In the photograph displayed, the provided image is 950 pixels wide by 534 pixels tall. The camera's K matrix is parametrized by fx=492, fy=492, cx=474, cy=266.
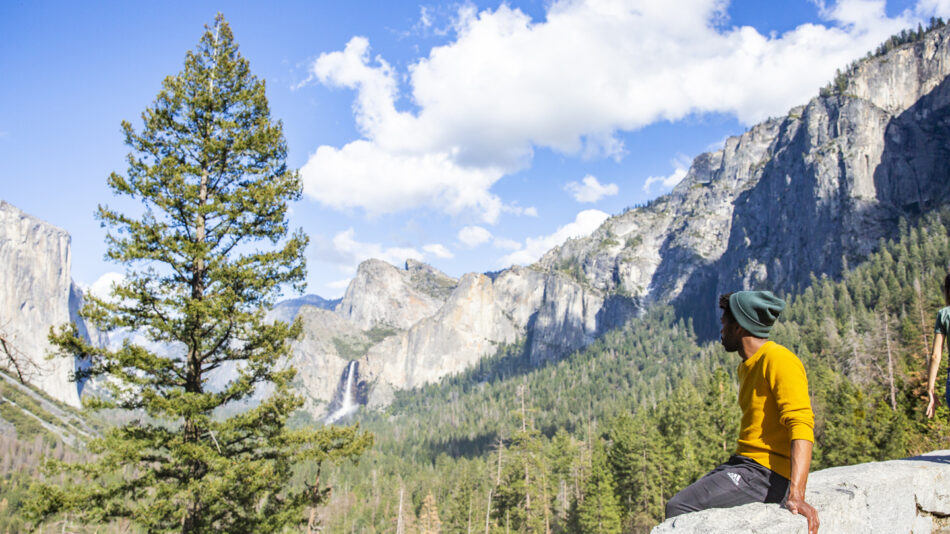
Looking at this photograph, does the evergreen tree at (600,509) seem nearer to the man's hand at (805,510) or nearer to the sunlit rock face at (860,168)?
the man's hand at (805,510)

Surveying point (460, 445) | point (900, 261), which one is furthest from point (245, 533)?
point (460, 445)

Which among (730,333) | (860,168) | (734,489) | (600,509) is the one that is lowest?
(600,509)

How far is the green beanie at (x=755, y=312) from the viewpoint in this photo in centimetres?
319

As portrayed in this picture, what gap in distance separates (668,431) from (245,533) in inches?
1448

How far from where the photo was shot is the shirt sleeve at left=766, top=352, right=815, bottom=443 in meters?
2.82

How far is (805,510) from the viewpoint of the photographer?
259 centimetres

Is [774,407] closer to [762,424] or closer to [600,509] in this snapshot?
[762,424]

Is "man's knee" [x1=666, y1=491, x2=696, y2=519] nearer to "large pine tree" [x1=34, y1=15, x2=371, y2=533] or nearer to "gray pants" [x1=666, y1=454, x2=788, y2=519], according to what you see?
"gray pants" [x1=666, y1=454, x2=788, y2=519]

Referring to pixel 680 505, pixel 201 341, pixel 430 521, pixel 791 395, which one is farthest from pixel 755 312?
pixel 430 521

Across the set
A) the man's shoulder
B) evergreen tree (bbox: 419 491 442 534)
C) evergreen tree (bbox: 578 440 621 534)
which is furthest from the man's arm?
evergreen tree (bbox: 419 491 442 534)

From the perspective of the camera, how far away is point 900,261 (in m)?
86.4

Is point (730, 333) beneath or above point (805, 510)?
above

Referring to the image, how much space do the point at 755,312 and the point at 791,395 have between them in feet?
1.88

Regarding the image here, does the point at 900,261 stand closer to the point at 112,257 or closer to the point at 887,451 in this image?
the point at 887,451
